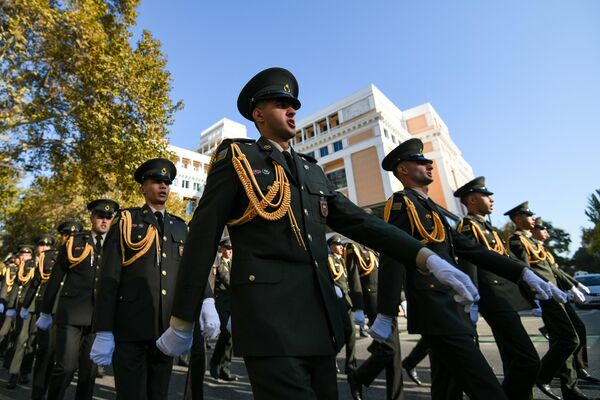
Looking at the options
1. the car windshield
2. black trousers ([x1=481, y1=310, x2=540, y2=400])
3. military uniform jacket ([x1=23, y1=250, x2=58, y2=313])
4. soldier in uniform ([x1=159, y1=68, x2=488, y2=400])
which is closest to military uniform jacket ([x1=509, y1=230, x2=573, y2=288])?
black trousers ([x1=481, y1=310, x2=540, y2=400])

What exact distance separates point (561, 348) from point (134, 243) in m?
4.82

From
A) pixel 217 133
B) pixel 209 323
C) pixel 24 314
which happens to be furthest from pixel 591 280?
pixel 217 133

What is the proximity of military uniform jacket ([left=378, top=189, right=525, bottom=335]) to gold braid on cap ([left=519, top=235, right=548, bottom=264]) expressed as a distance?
2.76 metres

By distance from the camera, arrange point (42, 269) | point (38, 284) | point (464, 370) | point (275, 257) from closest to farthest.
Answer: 1. point (275, 257)
2. point (464, 370)
3. point (42, 269)
4. point (38, 284)

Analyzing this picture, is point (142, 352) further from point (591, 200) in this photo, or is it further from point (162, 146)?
point (591, 200)

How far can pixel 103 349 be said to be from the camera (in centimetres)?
264

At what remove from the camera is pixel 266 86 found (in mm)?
2148

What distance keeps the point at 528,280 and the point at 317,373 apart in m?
1.77

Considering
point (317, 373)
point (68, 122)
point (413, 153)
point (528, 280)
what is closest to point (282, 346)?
point (317, 373)

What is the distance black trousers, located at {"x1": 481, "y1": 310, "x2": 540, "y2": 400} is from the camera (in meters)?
3.10

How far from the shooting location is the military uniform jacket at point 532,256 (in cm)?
498

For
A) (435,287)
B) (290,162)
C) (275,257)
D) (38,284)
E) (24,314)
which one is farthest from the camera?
(24,314)

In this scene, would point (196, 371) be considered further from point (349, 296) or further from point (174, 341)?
point (349, 296)

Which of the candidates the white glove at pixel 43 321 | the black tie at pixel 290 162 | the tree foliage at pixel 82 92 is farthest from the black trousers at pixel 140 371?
the tree foliage at pixel 82 92
